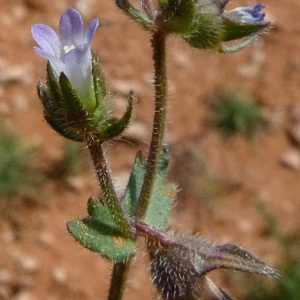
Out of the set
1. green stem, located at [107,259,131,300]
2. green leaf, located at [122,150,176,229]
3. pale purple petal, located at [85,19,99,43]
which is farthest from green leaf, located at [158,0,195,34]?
green stem, located at [107,259,131,300]

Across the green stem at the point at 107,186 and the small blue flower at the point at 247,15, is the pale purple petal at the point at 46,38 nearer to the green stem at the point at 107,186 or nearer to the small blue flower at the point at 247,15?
the green stem at the point at 107,186

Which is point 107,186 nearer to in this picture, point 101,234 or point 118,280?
point 101,234

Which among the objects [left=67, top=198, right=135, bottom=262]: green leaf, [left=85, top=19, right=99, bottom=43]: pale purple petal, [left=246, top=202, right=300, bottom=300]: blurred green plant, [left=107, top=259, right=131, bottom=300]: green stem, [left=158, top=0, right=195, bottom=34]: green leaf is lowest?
[left=246, top=202, right=300, bottom=300]: blurred green plant

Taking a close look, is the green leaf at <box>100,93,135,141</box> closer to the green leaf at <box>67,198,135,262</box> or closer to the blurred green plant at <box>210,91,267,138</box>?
the green leaf at <box>67,198,135,262</box>

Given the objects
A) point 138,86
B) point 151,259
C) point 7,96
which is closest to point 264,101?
point 138,86

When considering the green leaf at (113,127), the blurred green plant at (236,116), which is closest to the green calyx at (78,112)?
the green leaf at (113,127)

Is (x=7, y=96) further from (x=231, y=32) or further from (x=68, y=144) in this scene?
(x=231, y=32)
